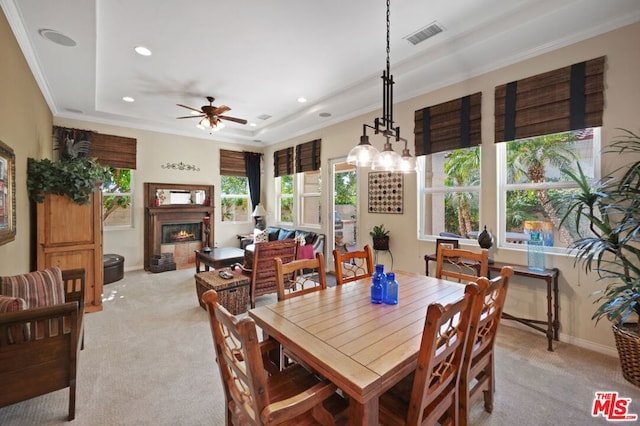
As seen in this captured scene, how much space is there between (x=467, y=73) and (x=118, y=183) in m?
6.31

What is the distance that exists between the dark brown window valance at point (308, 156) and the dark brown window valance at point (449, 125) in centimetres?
224

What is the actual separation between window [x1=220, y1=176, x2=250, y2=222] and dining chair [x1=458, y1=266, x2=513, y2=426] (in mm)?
6190

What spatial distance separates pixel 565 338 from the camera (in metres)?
2.79

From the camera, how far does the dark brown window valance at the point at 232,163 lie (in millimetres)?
6844

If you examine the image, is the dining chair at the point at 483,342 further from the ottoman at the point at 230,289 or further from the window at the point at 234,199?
the window at the point at 234,199

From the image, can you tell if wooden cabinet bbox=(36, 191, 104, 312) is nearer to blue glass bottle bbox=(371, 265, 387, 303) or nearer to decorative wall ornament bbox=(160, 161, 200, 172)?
decorative wall ornament bbox=(160, 161, 200, 172)

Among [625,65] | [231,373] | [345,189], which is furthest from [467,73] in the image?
[231,373]

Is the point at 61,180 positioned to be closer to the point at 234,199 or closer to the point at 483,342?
the point at 234,199

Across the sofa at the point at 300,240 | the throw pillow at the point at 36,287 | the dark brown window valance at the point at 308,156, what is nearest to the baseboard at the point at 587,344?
the sofa at the point at 300,240

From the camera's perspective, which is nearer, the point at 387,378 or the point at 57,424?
the point at 387,378

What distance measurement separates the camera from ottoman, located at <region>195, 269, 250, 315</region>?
339 centimetres

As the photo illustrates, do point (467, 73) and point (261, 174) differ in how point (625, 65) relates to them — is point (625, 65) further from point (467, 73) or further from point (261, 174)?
point (261, 174)

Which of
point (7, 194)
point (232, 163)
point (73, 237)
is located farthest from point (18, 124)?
point (232, 163)

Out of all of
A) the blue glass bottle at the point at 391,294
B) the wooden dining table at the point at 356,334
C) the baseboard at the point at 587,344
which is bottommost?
the baseboard at the point at 587,344
